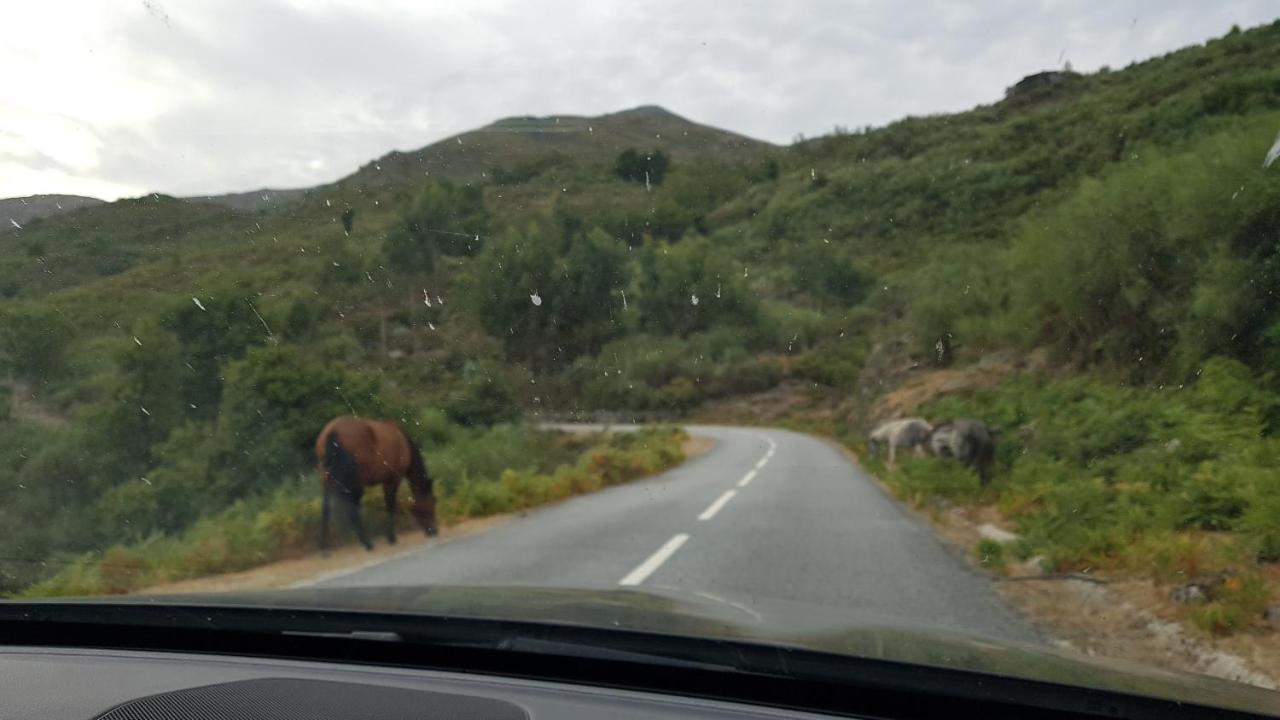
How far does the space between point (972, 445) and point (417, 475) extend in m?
7.96

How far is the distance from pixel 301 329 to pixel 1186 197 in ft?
39.8

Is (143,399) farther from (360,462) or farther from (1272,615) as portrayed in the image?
(1272,615)

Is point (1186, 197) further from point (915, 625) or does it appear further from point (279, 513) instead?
point (279, 513)

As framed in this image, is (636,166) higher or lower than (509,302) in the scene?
higher

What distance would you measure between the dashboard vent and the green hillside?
6.03m

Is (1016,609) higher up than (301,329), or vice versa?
(301,329)

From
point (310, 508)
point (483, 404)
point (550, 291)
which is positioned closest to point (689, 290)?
point (550, 291)

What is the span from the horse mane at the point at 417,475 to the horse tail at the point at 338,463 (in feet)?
3.24

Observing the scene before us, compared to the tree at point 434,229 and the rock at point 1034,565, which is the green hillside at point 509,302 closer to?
the tree at point 434,229

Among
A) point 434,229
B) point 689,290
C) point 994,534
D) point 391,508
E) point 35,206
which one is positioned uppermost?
point 434,229

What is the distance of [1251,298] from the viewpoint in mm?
10141

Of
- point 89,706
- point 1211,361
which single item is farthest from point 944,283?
point 89,706

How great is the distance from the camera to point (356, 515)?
9.46 m

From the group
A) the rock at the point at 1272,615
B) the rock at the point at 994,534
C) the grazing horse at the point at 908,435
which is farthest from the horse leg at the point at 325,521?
the grazing horse at the point at 908,435
